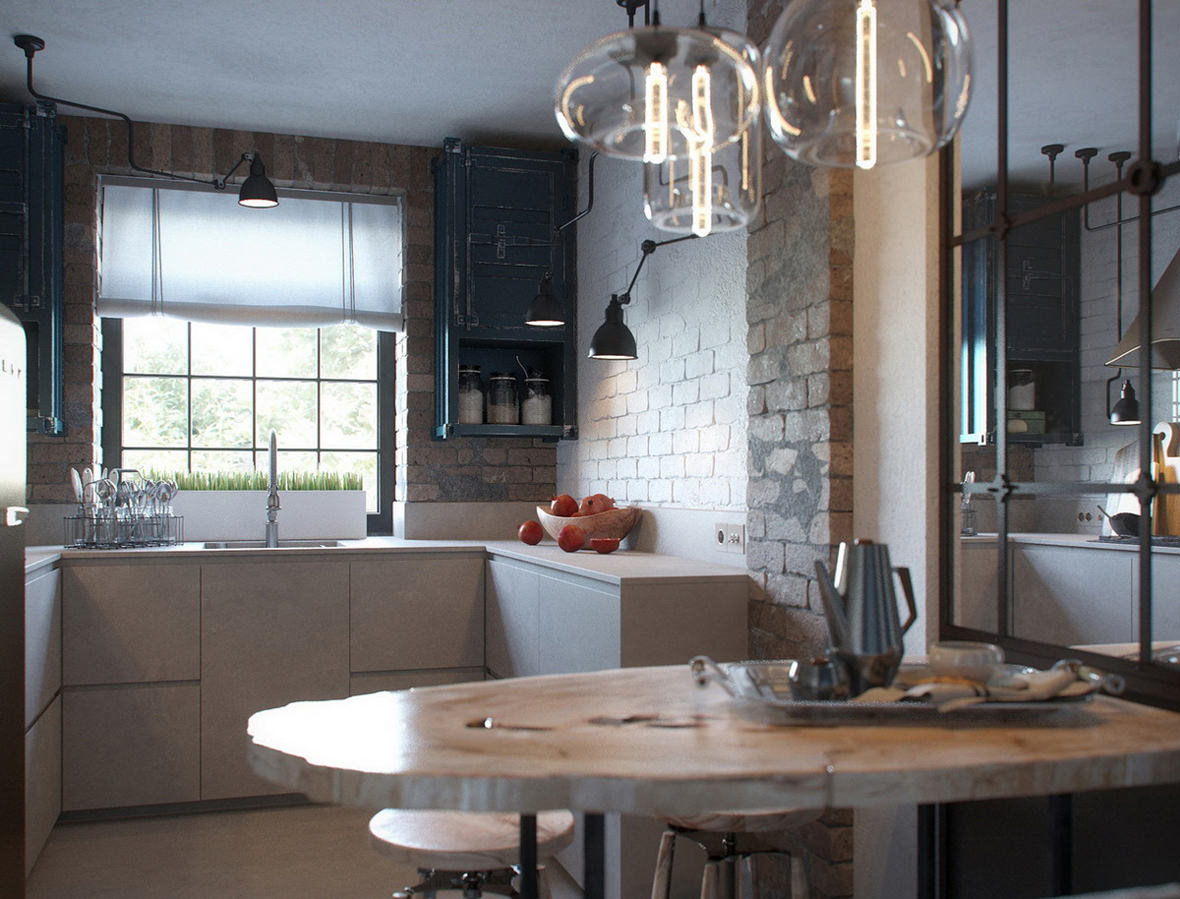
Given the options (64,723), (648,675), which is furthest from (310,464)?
(648,675)

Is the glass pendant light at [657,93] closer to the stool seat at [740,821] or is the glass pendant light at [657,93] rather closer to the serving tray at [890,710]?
the serving tray at [890,710]

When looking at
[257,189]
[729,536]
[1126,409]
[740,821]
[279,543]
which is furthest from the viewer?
[279,543]

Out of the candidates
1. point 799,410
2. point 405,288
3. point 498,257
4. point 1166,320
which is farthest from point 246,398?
point 1166,320

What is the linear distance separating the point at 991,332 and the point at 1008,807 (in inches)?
35.1

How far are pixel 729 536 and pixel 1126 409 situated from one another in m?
1.60

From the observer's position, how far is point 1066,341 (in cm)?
192

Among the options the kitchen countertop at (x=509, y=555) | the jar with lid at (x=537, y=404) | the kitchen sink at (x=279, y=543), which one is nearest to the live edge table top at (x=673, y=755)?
the kitchen countertop at (x=509, y=555)

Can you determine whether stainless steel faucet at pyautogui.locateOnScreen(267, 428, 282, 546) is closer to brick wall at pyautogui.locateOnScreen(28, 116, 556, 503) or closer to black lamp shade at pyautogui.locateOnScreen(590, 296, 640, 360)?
brick wall at pyautogui.locateOnScreen(28, 116, 556, 503)

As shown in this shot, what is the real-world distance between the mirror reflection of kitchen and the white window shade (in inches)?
129

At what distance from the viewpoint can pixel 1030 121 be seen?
204 cm

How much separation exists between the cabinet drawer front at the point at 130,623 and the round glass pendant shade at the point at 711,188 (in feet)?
9.70

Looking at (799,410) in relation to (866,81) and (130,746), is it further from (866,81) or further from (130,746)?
(130,746)

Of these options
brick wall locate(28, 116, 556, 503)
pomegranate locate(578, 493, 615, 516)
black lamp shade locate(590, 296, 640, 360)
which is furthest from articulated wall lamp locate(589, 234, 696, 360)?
brick wall locate(28, 116, 556, 503)

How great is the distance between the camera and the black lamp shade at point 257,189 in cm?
422
